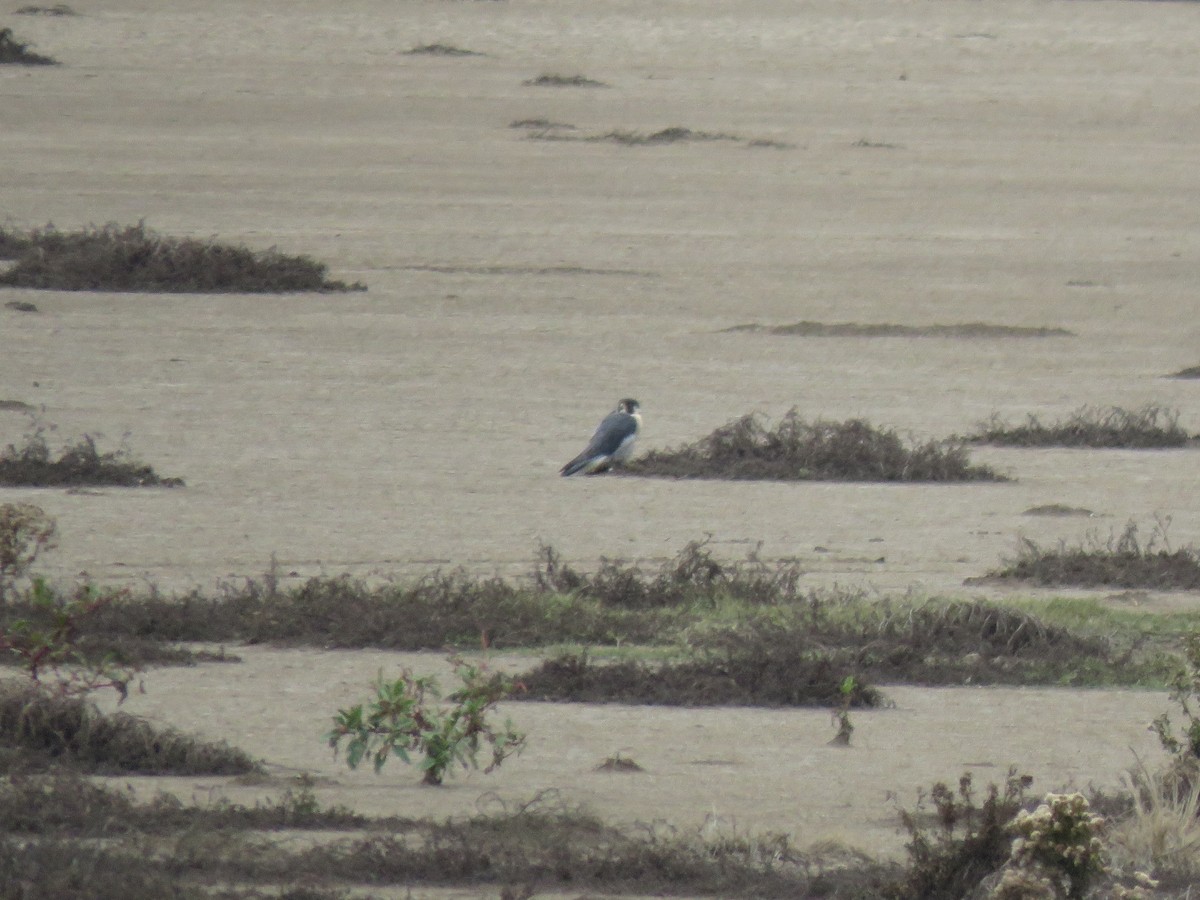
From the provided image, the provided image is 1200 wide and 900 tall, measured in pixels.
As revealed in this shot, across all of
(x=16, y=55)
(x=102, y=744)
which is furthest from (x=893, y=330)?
(x=16, y=55)

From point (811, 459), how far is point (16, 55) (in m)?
25.8

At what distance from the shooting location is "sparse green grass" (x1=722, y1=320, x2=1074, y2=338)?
18.0m

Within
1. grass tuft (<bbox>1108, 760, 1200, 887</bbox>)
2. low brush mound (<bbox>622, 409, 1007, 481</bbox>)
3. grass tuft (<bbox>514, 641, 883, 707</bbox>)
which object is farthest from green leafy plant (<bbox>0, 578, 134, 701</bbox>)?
low brush mound (<bbox>622, 409, 1007, 481</bbox>)

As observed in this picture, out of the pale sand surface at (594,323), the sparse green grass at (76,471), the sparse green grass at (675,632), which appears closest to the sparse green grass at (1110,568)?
the pale sand surface at (594,323)

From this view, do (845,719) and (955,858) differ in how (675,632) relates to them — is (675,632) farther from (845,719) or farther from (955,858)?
(955,858)

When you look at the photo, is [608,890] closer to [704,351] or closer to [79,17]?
[704,351]

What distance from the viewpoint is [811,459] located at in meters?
12.6

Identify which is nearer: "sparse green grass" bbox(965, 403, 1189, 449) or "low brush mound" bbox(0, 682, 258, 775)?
"low brush mound" bbox(0, 682, 258, 775)

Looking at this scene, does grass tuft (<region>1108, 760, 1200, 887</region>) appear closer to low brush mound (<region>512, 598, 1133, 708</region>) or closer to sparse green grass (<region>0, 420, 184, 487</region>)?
low brush mound (<region>512, 598, 1133, 708</region>)

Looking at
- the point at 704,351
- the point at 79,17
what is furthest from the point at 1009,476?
the point at 79,17

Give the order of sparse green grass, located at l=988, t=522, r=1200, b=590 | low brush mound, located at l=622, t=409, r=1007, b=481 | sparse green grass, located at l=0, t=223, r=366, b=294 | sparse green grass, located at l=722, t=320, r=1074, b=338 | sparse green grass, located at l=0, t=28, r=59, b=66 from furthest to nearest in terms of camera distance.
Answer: sparse green grass, located at l=0, t=28, r=59, b=66 < sparse green grass, located at l=0, t=223, r=366, b=294 < sparse green grass, located at l=722, t=320, r=1074, b=338 < low brush mound, located at l=622, t=409, r=1007, b=481 < sparse green grass, located at l=988, t=522, r=1200, b=590

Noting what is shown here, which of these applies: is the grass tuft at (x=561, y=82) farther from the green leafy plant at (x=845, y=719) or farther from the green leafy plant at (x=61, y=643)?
the green leafy plant at (x=61, y=643)

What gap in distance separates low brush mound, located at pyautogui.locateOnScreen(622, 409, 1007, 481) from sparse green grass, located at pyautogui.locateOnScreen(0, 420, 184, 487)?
2.52 metres

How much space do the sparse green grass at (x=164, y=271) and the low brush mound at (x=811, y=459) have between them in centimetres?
708
